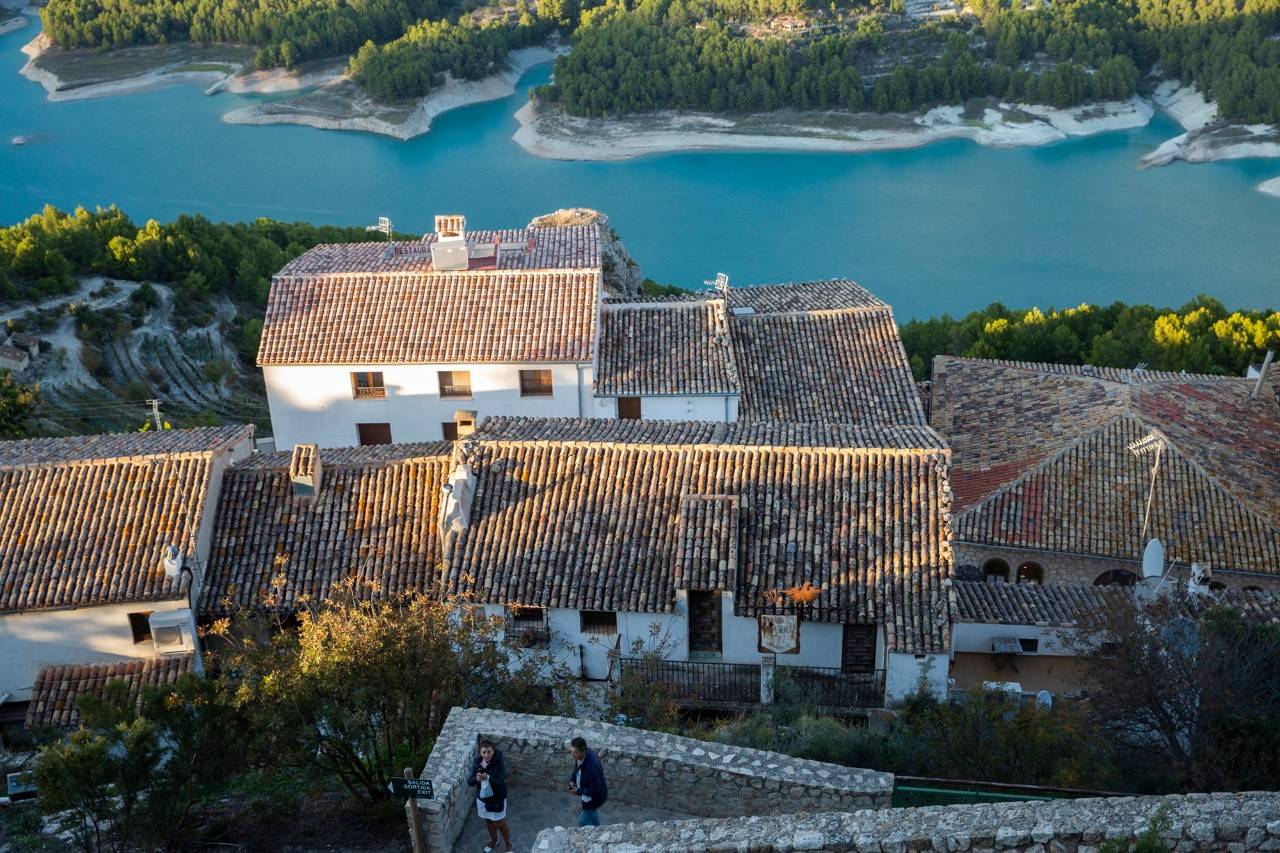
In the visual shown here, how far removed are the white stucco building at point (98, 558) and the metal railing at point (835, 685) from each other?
8769 mm

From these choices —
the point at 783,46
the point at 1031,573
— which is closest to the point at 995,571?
the point at 1031,573

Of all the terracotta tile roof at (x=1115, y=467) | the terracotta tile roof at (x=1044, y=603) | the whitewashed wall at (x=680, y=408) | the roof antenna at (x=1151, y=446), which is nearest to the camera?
the terracotta tile roof at (x=1044, y=603)

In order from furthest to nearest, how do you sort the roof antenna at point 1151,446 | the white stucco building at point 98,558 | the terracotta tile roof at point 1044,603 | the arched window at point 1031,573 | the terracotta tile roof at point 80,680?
1. the roof antenna at point 1151,446
2. the arched window at point 1031,573
3. the terracotta tile roof at point 1044,603
4. the white stucco building at point 98,558
5. the terracotta tile roof at point 80,680

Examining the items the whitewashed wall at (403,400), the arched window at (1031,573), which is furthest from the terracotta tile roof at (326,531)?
the arched window at (1031,573)

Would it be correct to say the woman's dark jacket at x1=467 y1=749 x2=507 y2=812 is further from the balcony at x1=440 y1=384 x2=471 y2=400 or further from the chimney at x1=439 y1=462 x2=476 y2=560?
the balcony at x1=440 y1=384 x2=471 y2=400

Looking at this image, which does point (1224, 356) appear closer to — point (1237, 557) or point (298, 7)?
point (1237, 557)

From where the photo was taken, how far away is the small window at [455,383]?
26.0 meters

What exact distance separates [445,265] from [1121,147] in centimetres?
8430

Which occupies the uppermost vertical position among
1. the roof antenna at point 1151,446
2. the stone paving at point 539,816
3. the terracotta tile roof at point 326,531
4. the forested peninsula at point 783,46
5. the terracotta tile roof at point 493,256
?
the terracotta tile roof at point 493,256

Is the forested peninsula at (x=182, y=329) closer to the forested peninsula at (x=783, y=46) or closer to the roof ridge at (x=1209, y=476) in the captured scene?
the roof ridge at (x=1209, y=476)

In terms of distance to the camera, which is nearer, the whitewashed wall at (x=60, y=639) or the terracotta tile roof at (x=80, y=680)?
the terracotta tile roof at (x=80, y=680)

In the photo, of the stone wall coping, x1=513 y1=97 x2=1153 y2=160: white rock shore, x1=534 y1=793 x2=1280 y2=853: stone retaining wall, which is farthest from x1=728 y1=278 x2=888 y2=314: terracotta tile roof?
x1=513 y1=97 x2=1153 y2=160: white rock shore

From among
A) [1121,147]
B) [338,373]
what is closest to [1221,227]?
[1121,147]

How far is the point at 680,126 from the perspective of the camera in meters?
101
